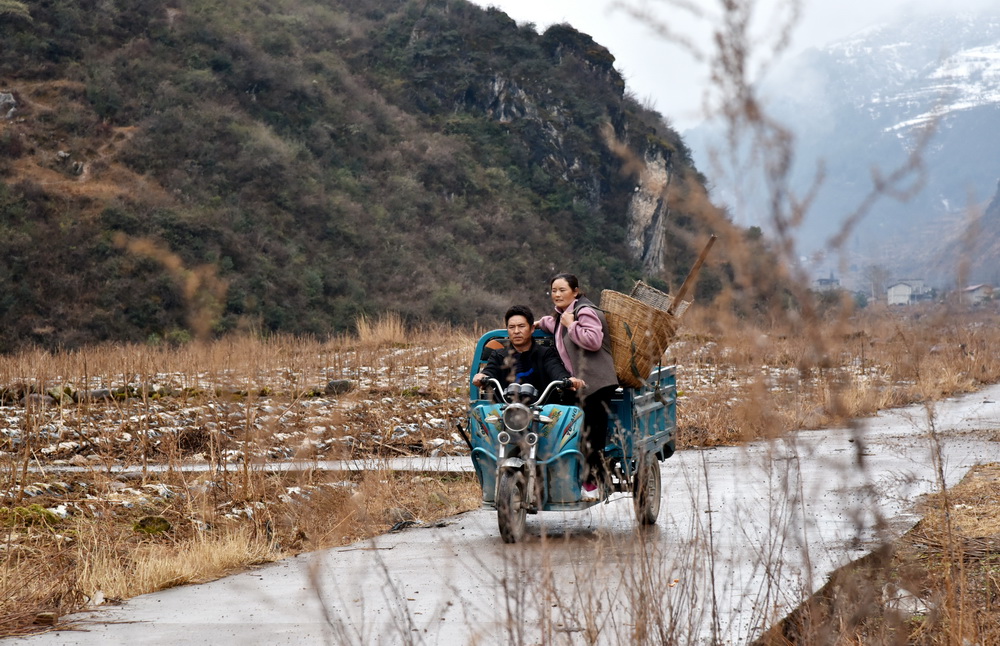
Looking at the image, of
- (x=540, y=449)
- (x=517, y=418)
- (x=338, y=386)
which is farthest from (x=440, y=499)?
(x=338, y=386)

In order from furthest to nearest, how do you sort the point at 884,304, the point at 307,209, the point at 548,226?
the point at 548,226
the point at 307,209
the point at 884,304

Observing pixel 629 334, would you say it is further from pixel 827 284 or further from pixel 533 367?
pixel 827 284

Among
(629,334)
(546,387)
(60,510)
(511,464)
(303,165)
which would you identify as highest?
(303,165)

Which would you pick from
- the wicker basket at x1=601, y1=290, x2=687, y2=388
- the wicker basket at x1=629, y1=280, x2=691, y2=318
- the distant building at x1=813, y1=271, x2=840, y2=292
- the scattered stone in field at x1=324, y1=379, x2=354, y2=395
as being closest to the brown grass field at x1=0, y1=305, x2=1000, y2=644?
the distant building at x1=813, y1=271, x2=840, y2=292

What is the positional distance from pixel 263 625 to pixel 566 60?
219 feet

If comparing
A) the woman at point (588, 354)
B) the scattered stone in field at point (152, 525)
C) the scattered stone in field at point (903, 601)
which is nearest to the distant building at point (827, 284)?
the scattered stone in field at point (903, 601)

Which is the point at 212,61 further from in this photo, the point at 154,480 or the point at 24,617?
the point at 24,617

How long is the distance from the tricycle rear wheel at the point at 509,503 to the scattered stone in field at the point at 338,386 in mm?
12633

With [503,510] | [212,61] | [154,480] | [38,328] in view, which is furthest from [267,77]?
[503,510]

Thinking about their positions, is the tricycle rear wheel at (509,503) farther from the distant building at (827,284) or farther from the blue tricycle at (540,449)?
the distant building at (827,284)

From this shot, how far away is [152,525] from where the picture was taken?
29.7 feet

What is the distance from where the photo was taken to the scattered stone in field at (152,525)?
8.82 metres

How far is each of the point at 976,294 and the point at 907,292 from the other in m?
0.62

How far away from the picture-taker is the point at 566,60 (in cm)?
7012
